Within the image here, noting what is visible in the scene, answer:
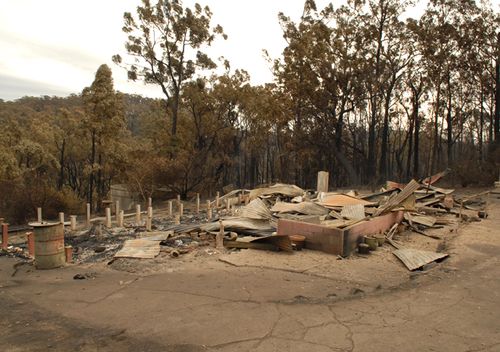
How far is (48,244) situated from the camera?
9086 millimetres

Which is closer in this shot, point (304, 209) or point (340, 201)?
point (304, 209)

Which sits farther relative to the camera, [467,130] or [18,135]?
[467,130]

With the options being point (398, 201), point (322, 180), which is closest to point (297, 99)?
point (322, 180)

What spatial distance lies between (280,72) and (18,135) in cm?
2414

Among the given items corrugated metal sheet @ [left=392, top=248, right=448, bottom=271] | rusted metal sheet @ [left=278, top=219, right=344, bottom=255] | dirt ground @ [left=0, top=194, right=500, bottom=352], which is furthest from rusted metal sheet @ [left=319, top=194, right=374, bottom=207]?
corrugated metal sheet @ [left=392, top=248, right=448, bottom=271]

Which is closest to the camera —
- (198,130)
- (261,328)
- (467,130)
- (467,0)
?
(261,328)

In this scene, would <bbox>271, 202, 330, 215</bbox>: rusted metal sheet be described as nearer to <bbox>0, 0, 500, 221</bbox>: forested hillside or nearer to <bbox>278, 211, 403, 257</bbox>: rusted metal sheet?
<bbox>278, 211, 403, 257</bbox>: rusted metal sheet

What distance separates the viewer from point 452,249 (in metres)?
10.6

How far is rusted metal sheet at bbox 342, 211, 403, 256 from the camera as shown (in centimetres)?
995

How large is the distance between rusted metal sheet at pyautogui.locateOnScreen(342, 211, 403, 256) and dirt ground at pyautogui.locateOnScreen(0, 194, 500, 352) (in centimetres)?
47

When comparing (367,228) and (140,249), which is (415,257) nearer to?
(367,228)

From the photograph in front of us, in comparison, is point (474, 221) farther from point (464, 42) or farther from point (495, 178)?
point (464, 42)

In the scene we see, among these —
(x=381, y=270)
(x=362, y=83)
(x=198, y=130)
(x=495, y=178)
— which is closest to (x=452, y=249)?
(x=381, y=270)

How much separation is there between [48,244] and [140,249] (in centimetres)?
200
